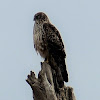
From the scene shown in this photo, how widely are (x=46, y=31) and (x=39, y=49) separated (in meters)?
0.55

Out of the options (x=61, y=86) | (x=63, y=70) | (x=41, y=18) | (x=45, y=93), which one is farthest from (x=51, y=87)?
(x=41, y=18)

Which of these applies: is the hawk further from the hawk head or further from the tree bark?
the tree bark

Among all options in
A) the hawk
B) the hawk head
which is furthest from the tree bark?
the hawk head

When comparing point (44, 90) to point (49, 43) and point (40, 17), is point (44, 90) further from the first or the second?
point (40, 17)

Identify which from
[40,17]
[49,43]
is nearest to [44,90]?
[49,43]

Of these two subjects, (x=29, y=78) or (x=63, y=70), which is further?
(x=63, y=70)

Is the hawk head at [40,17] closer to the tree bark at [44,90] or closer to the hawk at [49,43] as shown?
the hawk at [49,43]

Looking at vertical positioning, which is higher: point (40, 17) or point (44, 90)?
point (40, 17)

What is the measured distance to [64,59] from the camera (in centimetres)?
1042

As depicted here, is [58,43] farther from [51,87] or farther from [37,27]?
[51,87]

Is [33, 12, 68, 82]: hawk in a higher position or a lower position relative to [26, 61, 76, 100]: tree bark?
higher

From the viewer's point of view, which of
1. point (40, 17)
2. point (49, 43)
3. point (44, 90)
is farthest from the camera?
point (40, 17)

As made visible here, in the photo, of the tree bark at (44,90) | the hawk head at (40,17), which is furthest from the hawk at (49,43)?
the tree bark at (44,90)

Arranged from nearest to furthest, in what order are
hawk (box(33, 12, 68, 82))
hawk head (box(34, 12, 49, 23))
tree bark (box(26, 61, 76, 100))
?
tree bark (box(26, 61, 76, 100)), hawk (box(33, 12, 68, 82)), hawk head (box(34, 12, 49, 23))
